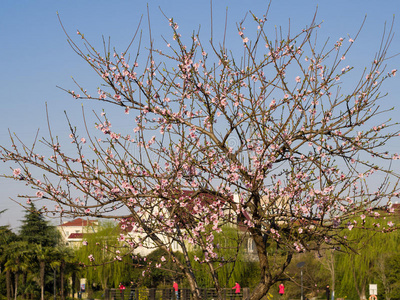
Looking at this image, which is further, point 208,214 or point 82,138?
point 82,138

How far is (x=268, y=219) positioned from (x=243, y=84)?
6.85 ft

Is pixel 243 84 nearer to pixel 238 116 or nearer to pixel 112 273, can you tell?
pixel 238 116

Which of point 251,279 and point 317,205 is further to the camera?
point 251,279

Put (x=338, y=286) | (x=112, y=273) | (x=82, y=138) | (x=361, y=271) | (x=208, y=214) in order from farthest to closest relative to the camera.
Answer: (x=112, y=273) < (x=338, y=286) < (x=361, y=271) < (x=82, y=138) < (x=208, y=214)

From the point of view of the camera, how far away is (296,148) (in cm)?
718

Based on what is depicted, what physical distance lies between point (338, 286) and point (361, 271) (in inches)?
200

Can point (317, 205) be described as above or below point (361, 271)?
above

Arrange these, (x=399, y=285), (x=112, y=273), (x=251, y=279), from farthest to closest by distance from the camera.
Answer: (x=112, y=273) < (x=251, y=279) < (x=399, y=285)

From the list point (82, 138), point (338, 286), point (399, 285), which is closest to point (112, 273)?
point (338, 286)

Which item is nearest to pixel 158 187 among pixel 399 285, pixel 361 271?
pixel 399 285

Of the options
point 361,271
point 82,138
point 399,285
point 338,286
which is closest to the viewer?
point 82,138

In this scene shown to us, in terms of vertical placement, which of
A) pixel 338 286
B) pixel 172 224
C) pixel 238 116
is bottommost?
pixel 338 286

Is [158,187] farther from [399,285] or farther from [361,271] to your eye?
[361,271]

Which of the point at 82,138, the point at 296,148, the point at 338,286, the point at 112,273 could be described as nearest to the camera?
the point at 296,148
